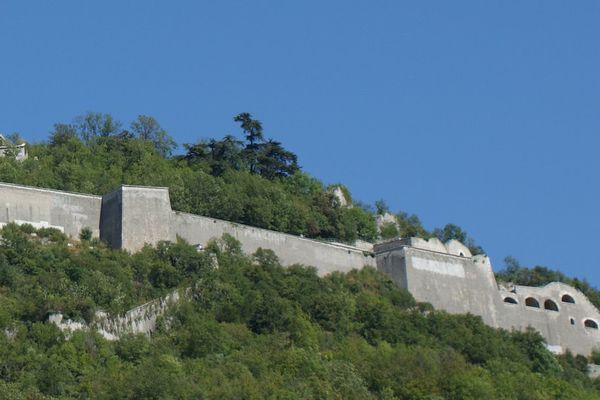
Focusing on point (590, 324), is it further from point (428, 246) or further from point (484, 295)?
point (428, 246)

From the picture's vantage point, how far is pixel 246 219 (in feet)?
183

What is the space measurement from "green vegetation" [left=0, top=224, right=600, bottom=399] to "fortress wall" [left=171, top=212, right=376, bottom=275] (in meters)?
0.56

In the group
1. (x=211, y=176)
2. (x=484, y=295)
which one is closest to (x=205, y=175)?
(x=211, y=176)

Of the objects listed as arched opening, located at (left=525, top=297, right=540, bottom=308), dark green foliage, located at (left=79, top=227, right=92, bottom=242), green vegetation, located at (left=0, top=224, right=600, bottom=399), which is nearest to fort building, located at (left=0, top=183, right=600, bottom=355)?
arched opening, located at (left=525, top=297, right=540, bottom=308)

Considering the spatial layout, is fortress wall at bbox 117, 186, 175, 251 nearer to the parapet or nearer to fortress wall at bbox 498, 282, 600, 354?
the parapet

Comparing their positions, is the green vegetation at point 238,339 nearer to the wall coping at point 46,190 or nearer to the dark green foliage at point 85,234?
the dark green foliage at point 85,234

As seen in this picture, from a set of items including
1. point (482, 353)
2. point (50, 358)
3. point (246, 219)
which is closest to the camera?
point (50, 358)

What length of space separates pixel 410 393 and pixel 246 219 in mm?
11601

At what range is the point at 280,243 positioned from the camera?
53375 mm

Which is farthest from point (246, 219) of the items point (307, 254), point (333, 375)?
point (333, 375)

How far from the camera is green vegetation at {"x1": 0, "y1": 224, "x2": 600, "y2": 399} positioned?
42.7 m

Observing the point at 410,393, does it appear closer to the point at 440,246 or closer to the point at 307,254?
the point at 307,254

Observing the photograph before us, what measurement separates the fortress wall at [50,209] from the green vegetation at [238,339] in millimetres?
641

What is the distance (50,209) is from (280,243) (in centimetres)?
697
